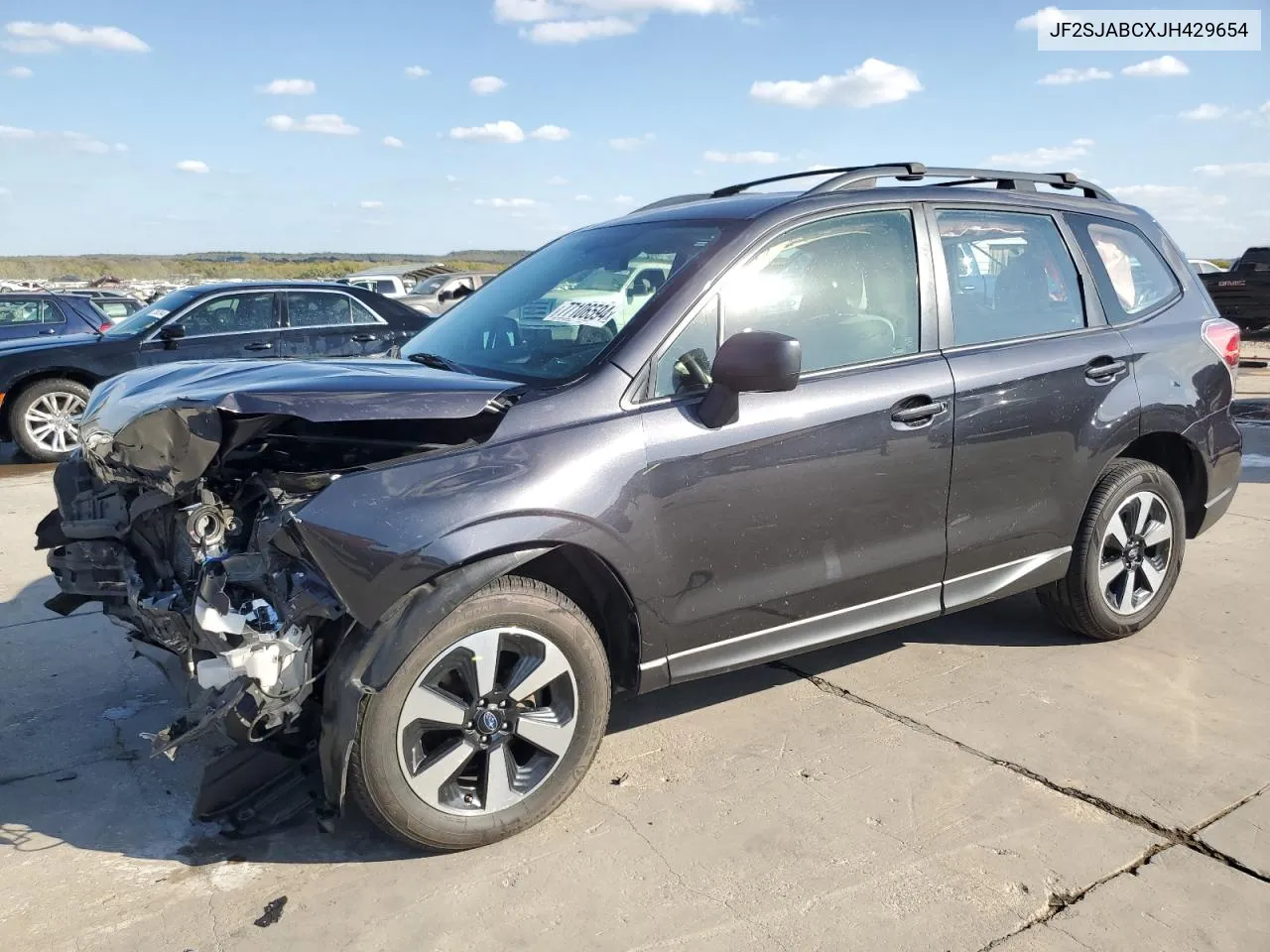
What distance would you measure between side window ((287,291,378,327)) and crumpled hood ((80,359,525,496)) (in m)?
7.70

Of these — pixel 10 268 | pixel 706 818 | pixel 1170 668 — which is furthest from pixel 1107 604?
pixel 10 268

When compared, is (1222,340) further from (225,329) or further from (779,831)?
(225,329)

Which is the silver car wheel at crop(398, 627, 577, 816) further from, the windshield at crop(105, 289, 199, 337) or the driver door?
the windshield at crop(105, 289, 199, 337)

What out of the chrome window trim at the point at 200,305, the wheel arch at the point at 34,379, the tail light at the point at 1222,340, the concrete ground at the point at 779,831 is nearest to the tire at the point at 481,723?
the concrete ground at the point at 779,831

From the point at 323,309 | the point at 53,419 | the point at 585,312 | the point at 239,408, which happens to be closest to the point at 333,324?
the point at 323,309

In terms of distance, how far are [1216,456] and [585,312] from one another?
3.00m

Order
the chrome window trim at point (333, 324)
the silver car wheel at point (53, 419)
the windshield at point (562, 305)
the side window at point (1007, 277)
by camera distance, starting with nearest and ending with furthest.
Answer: the windshield at point (562, 305) → the side window at point (1007, 277) → the silver car wheel at point (53, 419) → the chrome window trim at point (333, 324)

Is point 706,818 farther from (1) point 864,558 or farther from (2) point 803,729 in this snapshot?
(1) point 864,558

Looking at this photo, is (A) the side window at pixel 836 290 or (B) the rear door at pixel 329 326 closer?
(A) the side window at pixel 836 290

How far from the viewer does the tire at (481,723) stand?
2.75 metres

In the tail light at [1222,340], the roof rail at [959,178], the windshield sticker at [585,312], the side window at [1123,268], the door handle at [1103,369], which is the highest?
the roof rail at [959,178]

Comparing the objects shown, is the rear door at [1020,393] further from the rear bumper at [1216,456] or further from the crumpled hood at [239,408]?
the crumpled hood at [239,408]

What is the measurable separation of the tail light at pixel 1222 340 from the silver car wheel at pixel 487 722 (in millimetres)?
3362

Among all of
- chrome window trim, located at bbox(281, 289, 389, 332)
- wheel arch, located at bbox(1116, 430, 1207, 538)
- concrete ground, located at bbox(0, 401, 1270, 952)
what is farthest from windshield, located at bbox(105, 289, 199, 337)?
wheel arch, located at bbox(1116, 430, 1207, 538)
